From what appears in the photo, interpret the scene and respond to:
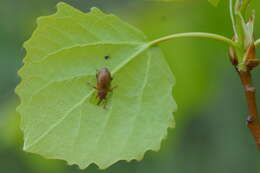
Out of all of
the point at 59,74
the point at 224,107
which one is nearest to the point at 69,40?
the point at 59,74

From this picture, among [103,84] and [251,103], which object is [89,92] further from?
[251,103]

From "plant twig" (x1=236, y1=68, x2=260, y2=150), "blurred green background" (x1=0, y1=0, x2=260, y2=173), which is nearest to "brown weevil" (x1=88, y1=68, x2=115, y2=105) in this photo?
"plant twig" (x1=236, y1=68, x2=260, y2=150)

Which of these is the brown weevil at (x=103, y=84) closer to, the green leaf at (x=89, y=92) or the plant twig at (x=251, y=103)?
the green leaf at (x=89, y=92)

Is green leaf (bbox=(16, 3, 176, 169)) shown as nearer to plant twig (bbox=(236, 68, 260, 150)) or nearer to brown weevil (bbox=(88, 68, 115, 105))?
brown weevil (bbox=(88, 68, 115, 105))

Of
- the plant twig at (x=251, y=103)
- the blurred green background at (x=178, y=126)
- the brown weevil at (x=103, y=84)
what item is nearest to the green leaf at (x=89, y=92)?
the brown weevil at (x=103, y=84)

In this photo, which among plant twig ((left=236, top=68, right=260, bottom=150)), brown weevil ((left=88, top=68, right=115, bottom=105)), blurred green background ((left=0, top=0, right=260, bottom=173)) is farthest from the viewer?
blurred green background ((left=0, top=0, right=260, bottom=173))

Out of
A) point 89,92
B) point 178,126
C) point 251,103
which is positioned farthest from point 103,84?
point 178,126
